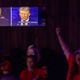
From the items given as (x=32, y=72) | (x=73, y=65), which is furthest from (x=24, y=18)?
(x=73, y=65)

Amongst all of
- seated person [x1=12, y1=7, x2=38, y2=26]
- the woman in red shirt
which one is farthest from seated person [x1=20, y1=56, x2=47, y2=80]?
seated person [x1=12, y1=7, x2=38, y2=26]

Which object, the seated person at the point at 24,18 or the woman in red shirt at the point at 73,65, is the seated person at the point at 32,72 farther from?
the seated person at the point at 24,18

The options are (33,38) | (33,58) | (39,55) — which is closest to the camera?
(33,58)

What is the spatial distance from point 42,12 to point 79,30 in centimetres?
50

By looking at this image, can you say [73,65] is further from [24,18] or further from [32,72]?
[24,18]

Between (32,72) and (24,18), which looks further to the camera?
(24,18)

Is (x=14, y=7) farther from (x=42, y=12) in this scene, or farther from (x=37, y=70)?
(x=37, y=70)

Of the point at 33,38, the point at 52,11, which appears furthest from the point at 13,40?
the point at 52,11

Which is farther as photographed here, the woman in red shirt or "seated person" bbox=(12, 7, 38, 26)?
"seated person" bbox=(12, 7, 38, 26)

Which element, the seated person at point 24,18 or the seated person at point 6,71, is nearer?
the seated person at point 6,71

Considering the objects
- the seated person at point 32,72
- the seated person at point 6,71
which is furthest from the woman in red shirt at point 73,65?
the seated person at point 6,71

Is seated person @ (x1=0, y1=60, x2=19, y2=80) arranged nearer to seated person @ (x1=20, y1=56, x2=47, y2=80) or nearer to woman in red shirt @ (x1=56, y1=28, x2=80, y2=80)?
seated person @ (x1=20, y1=56, x2=47, y2=80)

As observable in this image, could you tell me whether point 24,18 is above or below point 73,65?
above

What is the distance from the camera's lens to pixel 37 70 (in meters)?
3.95
